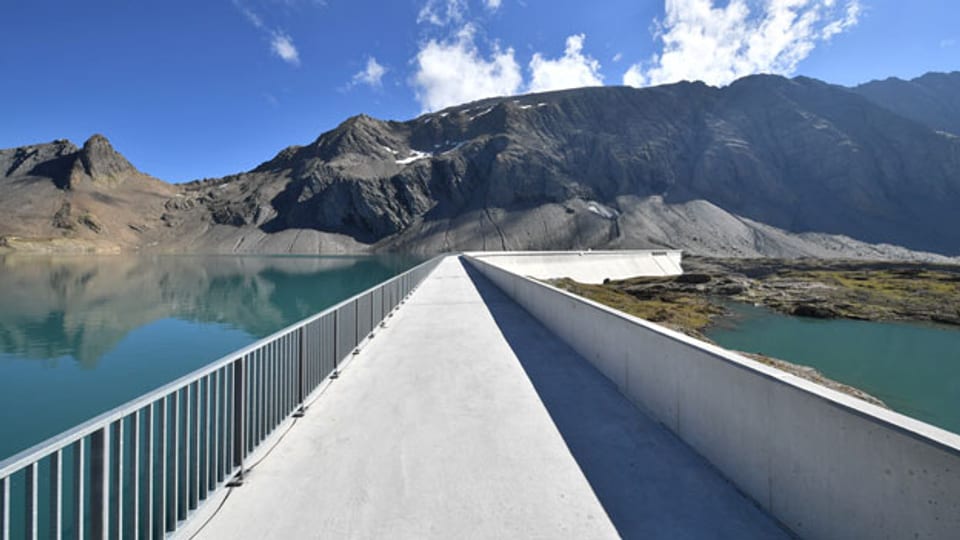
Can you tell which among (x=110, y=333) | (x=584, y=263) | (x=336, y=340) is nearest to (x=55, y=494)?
(x=336, y=340)

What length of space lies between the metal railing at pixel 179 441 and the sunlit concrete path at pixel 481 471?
298 millimetres

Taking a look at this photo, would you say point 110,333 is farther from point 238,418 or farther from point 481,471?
point 481,471

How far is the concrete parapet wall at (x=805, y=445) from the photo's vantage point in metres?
2.51

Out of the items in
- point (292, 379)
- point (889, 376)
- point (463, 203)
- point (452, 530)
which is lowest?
point (889, 376)

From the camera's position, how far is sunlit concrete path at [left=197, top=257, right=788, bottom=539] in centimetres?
350

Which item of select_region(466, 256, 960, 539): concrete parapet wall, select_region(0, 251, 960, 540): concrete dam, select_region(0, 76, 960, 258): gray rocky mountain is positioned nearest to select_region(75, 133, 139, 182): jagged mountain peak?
select_region(0, 76, 960, 258): gray rocky mountain

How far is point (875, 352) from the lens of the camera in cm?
2147

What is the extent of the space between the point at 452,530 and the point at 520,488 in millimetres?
807

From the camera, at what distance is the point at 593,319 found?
8078mm

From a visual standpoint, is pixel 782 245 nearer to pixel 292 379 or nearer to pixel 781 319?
pixel 781 319

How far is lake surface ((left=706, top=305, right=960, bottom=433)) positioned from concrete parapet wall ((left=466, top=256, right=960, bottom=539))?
1286 cm

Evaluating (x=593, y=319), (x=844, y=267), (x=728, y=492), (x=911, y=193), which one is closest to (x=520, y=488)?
(x=728, y=492)

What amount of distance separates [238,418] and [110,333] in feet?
77.4

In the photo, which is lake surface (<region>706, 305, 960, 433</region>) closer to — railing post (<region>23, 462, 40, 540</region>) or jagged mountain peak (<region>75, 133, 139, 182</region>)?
railing post (<region>23, 462, 40, 540</region>)
